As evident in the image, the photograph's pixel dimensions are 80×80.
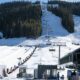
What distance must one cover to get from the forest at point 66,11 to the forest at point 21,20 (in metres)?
4.19

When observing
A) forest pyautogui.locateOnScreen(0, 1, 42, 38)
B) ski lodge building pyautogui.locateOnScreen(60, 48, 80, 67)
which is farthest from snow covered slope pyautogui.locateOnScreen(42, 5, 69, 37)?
ski lodge building pyautogui.locateOnScreen(60, 48, 80, 67)

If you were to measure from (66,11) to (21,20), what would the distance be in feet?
41.8

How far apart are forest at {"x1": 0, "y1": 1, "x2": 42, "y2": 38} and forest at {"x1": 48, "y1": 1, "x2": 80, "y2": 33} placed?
419 centimetres

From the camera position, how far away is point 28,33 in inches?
3219

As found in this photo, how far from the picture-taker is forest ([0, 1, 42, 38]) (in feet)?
270

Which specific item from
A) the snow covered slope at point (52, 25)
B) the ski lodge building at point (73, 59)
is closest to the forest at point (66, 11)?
the snow covered slope at point (52, 25)

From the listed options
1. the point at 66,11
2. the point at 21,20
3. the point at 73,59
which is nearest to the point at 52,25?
the point at 21,20

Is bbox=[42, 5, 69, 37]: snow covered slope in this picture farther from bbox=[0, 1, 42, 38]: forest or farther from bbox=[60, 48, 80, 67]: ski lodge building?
bbox=[60, 48, 80, 67]: ski lodge building

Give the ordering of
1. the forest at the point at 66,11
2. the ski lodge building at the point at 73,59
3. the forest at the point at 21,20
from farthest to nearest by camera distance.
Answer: the forest at the point at 66,11, the forest at the point at 21,20, the ski lodge building at the point at 73,59

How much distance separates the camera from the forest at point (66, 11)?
297 feet

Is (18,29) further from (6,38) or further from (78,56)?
(78,56)

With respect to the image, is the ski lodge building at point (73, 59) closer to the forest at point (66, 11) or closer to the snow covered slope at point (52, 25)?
the snow covered slope at point (52, 25)

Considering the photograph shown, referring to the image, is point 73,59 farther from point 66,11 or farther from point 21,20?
point 66,11

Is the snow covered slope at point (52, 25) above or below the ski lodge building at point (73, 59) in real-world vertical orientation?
below
